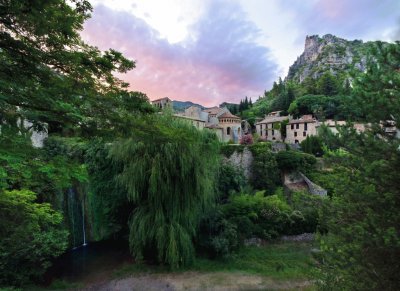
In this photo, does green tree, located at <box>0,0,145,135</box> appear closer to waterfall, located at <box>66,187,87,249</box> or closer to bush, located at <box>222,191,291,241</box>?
waterfall, located at <box>66,187,87,249</box>

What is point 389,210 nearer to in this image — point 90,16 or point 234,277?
point 90,16

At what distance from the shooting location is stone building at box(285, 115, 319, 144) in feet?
135

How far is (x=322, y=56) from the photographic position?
10012cm

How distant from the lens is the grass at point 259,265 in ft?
36.3

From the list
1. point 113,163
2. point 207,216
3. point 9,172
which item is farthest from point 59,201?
point 9,172

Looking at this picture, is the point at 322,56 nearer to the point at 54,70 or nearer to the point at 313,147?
the point at 313,147

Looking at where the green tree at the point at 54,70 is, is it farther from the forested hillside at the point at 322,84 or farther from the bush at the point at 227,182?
the bush at the point at 227,182

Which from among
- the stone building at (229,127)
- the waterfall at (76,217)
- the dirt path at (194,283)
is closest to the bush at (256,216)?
the dirt path at (194,283)

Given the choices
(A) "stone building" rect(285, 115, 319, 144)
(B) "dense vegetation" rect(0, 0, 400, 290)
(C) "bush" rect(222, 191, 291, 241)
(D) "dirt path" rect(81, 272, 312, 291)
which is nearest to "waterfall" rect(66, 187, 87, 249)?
(D) "dirt path" rect(81, 272, 312, 291)

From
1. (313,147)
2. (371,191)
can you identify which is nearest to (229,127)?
(313,147)

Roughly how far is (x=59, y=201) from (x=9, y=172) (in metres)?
8.55

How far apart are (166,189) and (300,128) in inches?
1487

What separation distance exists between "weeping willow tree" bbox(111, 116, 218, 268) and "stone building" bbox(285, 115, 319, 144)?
115 ft

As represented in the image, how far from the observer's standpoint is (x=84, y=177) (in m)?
4.39
